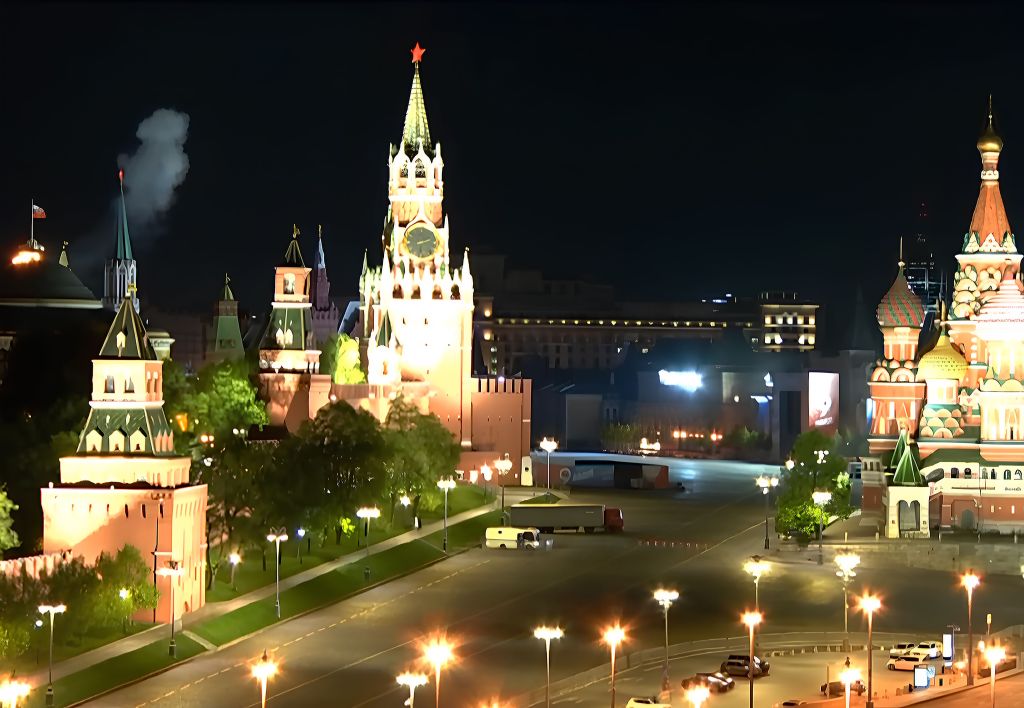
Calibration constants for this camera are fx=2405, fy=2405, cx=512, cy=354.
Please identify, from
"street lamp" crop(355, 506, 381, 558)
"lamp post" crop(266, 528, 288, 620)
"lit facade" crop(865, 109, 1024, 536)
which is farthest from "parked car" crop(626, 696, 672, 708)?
"lit facade" crop(865, 109, 1024, 536)

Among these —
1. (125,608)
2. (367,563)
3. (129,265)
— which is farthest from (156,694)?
(129,265)

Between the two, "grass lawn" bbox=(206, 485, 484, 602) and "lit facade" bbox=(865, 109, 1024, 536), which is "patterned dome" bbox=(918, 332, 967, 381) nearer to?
"lit facade" bbox=(865, 109, 1024, 536)

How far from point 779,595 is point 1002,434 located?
3442 centimetres

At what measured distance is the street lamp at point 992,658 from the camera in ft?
258

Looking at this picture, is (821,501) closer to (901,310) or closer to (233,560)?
(901,310)

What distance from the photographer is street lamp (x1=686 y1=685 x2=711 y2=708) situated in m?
76.1

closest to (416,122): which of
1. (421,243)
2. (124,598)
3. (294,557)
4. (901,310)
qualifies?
(421,243)

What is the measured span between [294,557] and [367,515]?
7.31m

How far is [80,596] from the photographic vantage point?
92.5 meters

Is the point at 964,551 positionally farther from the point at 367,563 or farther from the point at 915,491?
the point at 367,563

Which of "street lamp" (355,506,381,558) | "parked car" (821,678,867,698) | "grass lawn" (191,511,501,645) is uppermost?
"street lamp" (355,506,381,558)

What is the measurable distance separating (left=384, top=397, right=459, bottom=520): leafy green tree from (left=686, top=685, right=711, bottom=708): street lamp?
178 ft

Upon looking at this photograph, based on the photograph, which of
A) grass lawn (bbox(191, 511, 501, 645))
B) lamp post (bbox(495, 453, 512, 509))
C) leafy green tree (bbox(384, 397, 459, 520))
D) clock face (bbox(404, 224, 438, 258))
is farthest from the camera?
clock face (bbox(404, 224, 438, 258))

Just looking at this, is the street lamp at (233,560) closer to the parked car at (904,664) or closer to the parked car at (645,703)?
the parked car at (904,664)
